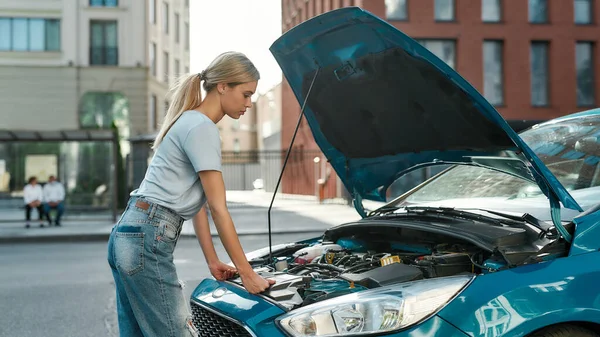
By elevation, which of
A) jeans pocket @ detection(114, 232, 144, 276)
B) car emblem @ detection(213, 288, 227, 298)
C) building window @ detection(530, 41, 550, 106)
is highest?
building window @ detection(530, 41, 550, 106)

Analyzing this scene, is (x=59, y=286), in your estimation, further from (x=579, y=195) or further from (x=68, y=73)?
(x=68, y=73)

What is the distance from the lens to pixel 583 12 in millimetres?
28172

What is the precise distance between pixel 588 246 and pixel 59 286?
21.4ft

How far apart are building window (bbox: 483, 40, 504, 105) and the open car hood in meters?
25.1

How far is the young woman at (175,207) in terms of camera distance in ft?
8.31

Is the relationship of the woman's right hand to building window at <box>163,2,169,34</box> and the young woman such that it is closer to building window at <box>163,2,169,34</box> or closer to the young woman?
the young woman

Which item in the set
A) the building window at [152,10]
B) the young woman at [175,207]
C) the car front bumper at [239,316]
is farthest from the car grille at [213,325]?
the building window at [152,10]

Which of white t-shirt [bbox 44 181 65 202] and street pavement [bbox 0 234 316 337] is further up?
white t-shirt [bbox 44 181 65 202]

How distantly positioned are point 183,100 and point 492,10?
27.5 m

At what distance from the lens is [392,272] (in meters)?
2.76

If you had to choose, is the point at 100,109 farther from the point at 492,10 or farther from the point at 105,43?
the point at 492,10

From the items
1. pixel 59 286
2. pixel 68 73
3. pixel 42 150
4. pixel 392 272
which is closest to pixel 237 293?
pixel 392 272

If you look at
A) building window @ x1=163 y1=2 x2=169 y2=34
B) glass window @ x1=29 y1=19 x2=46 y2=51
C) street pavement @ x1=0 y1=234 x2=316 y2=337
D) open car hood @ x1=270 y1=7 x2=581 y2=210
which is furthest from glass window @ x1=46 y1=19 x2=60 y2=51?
open car hood @ x1=270 y1=7 x2=581 y2=210

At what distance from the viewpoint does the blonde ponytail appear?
2736 millimetres
